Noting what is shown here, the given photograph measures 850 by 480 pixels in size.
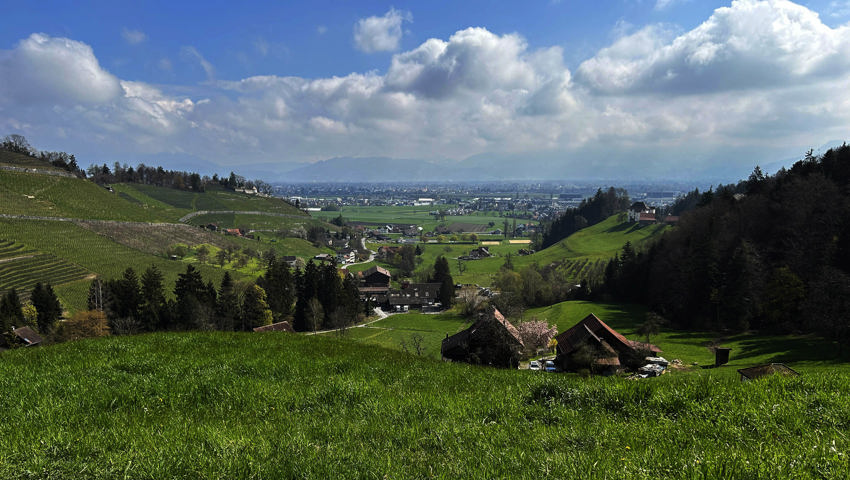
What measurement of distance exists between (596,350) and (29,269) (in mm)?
89099

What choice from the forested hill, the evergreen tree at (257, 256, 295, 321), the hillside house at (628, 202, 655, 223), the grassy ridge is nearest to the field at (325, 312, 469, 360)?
the evergreen tree at (257, 256, 295, 321)

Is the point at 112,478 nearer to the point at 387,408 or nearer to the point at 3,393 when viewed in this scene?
the point at 387,408

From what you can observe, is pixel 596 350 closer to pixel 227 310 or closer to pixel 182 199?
pixel 227 310

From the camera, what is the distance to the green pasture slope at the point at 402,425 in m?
4.79

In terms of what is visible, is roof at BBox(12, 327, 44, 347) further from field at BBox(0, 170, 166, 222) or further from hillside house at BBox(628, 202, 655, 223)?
hillside house at BBox(628, 202, 655, 223)

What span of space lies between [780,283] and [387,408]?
52.7 metres

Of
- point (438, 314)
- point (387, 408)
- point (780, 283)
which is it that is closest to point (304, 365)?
point (387, 408)

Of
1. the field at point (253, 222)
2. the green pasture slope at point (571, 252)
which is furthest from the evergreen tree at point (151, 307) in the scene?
the field at point (253, 222)

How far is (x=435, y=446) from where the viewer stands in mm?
5738

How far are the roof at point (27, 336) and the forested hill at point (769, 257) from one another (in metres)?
72.3

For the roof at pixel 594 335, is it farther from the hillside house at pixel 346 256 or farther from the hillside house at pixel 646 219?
the hillside house at pixel 646 219

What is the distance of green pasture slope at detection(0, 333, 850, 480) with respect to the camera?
479cm

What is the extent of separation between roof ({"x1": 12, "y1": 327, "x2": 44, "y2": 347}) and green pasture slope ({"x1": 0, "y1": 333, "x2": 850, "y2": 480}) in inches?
1731

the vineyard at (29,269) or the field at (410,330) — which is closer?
the field at (410,330)
